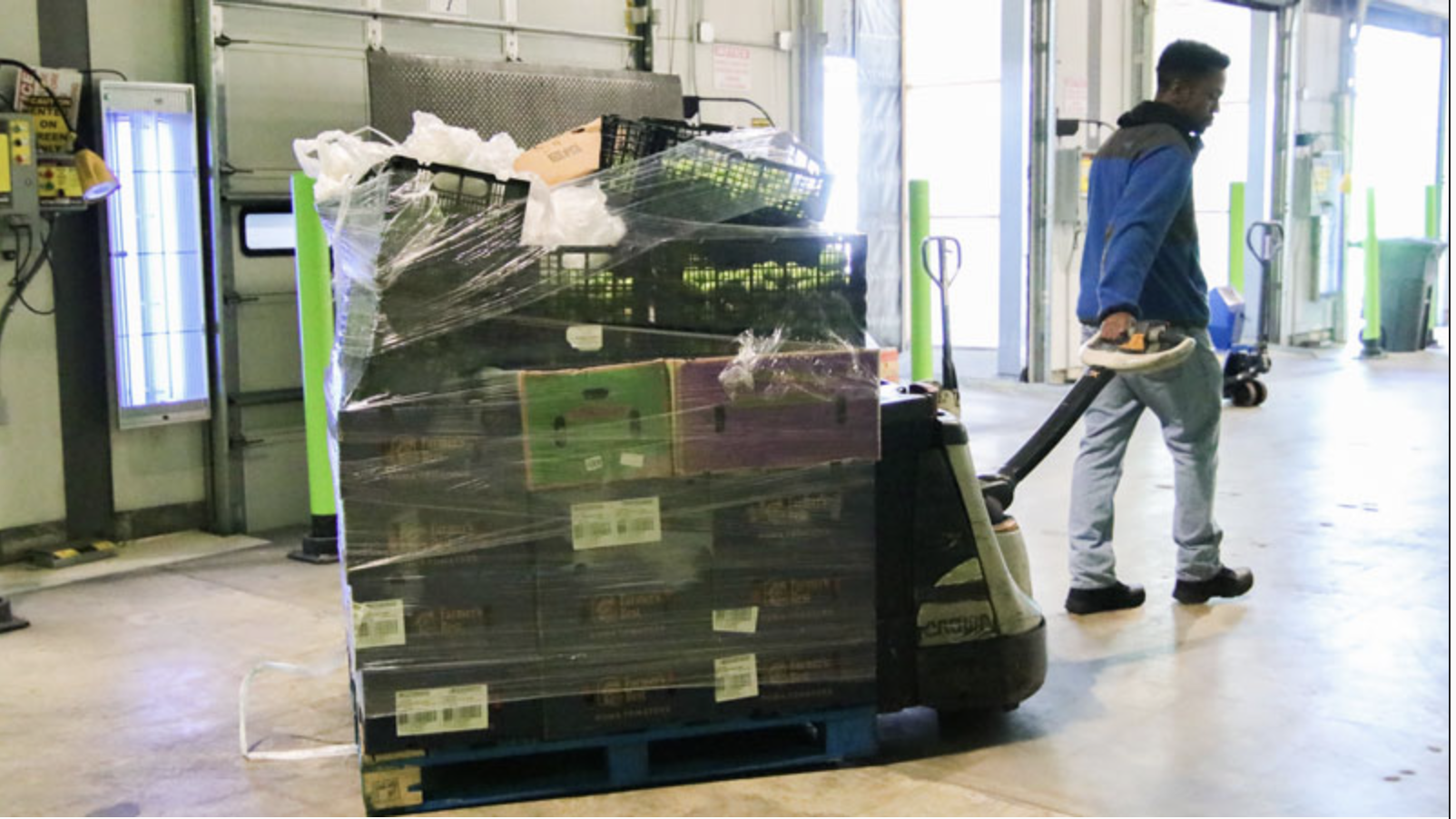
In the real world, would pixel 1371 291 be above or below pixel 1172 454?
above

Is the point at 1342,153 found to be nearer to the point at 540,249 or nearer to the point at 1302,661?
the point at 1302,661

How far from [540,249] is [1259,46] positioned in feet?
36.5

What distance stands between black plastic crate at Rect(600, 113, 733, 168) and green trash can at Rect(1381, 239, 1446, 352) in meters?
10.5

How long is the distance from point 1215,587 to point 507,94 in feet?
11.2

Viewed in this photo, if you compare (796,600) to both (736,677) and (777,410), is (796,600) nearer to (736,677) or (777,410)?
(736,677)

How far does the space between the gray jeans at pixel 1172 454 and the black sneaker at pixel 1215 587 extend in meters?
0.02

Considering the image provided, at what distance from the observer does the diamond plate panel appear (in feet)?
19.3

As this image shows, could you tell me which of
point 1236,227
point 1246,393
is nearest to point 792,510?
point 1246,393

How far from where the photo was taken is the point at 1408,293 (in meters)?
12.3

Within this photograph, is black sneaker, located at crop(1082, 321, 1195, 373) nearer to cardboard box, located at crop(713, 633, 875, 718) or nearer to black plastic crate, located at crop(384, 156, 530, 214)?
cardboard box, located at crop(713, 633, 875, 718)

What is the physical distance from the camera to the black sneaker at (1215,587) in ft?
15.4

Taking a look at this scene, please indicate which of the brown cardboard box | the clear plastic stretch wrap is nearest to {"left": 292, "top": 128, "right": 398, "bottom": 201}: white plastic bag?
the clear plastic stretch wrap

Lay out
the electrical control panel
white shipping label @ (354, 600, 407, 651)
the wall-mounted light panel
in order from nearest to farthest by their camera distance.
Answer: white shipping label @ (354, 600, 407, 651), the electrical control panel, the wall-mounted light panel

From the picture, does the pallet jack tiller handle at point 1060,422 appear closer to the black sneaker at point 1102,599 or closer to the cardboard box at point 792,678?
the black sneaker at point 1102,599
